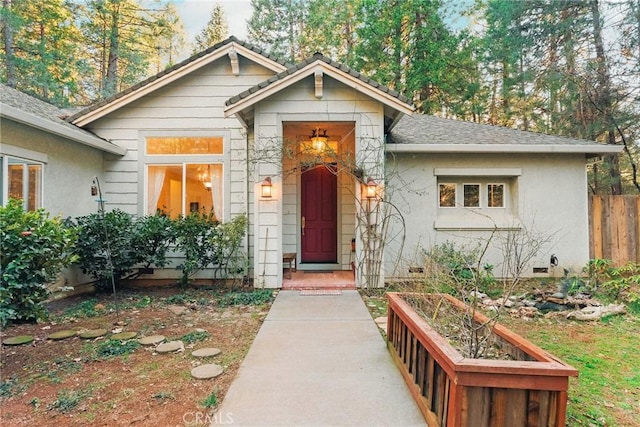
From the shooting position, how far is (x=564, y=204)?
24.6 ft

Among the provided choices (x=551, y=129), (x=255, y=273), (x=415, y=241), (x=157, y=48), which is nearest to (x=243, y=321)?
(x=255, y=273)

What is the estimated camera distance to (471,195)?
7.71 metres

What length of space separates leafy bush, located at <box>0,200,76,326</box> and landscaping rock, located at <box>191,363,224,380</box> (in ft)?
6.13

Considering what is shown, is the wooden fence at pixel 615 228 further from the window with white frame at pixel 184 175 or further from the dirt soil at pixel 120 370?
the window with white frame at pixel 184 175

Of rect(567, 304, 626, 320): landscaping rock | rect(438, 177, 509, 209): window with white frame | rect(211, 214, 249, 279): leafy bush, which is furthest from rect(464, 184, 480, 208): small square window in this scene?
rect(211, 214, 249, 279): leafy bush

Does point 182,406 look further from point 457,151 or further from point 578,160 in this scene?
point 578,160

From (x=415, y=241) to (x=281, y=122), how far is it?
383cm

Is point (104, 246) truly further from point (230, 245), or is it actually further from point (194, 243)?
point (230, 245)

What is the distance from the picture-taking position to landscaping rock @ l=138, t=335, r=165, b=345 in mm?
3893

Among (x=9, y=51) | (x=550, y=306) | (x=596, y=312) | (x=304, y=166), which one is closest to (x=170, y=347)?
(x=304, y=166)

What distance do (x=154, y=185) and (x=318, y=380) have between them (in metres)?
5.99

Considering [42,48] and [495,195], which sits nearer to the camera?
[495,195]

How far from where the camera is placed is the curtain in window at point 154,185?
23.8 ft

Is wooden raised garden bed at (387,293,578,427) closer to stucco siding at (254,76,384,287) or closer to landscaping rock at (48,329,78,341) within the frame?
landscaping rock at (48,329,78,341)
